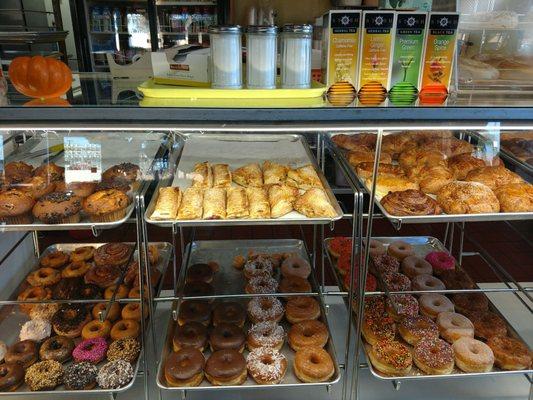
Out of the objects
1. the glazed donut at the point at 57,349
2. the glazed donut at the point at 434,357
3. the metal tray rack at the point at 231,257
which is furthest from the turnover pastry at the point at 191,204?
the glazed donut at the point at 434,357

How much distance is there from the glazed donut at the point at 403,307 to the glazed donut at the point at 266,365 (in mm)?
551

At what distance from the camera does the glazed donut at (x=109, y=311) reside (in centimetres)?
212

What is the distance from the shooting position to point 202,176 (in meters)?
1.96

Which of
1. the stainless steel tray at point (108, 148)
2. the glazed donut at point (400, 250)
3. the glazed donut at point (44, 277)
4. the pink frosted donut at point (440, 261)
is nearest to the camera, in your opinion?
the stainless steel tray at point (108, 148)

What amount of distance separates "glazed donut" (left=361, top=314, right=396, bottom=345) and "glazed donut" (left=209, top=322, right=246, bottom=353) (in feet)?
1.69

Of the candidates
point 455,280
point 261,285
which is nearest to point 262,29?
point 261,285

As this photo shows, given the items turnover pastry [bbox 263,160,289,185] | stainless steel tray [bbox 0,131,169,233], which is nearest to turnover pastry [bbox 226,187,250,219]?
turnover pastry [bbox 263,160,289,185]

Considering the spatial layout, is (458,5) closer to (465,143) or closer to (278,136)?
(465,143)

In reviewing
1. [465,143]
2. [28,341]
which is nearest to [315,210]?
[465,143]

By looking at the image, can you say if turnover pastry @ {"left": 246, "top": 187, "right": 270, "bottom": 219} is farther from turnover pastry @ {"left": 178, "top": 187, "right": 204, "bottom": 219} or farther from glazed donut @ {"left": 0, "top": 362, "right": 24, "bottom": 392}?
glazed donut @ {"left": 0, "top": 362, "right": 24, "bottom": 392}

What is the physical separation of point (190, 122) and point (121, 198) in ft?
1.58

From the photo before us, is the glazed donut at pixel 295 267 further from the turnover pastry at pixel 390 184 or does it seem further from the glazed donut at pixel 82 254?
the glazed donut at pixel 82 254

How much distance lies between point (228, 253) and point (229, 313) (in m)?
0.59

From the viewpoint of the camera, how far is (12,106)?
137 centimetres
